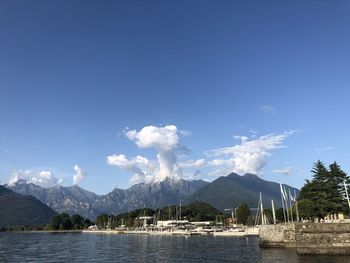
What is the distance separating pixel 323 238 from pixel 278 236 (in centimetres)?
1574

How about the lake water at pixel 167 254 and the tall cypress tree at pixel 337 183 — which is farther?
the tall cypress tree at pixel 337 183

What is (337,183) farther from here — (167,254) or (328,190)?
(167,254)

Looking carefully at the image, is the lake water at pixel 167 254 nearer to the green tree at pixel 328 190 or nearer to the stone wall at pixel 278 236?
the stone wall at pixel 278 236

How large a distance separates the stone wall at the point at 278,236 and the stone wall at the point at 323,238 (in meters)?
9.46

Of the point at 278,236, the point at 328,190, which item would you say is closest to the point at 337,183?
the point at 328,190

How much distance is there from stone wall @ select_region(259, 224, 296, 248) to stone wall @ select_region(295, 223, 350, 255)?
Result: 9462 millimetres

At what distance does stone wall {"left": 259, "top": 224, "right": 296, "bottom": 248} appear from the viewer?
80000 millimetres

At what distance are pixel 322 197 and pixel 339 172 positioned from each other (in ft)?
26.5

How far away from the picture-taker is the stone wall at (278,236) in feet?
262

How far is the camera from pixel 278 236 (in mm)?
82312

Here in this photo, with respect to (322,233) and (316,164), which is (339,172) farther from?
(322,233)

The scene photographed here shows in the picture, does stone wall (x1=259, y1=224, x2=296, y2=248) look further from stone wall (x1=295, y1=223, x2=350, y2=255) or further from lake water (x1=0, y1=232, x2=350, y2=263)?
stone wall (x1=295, y1=223, x2=350, y2=255)

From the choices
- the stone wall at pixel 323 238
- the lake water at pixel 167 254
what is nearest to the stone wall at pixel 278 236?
the lake water at pixel 167 254

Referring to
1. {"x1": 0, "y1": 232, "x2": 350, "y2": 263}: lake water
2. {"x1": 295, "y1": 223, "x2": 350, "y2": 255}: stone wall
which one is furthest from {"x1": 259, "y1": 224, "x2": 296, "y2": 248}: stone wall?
{"x1": 295, "y1": 223, "x2": 350, "y2": 255}: stone wall
